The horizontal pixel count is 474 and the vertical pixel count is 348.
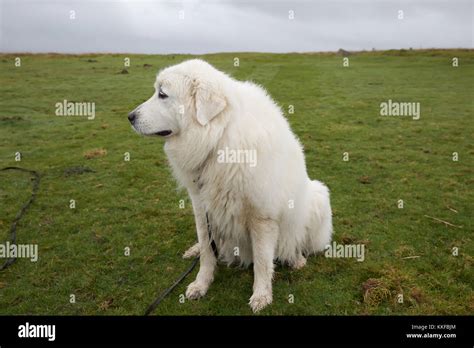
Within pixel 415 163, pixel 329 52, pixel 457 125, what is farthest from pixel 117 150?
pixel 329 52

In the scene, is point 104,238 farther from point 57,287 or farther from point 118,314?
point 118,314

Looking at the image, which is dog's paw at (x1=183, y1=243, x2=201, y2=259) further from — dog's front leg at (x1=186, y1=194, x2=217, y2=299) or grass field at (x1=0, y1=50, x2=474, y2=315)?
dog's front leg at (x1=186, y1=194, x2=217, y2=299)

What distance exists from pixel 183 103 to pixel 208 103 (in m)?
0.31

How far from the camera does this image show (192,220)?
267 inches

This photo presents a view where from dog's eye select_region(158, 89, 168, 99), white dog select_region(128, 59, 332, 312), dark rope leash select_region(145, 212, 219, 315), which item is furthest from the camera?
dark rope leash select_region(145, 212, 219, 315)

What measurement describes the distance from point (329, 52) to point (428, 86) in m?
25.7

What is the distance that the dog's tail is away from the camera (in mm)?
5195

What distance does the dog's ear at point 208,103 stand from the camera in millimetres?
3867

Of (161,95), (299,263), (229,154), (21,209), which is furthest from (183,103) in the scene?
(21,209)

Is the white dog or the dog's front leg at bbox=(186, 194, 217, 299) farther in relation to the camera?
the dog's front leg at bbox=(186, 194, 217, 299)

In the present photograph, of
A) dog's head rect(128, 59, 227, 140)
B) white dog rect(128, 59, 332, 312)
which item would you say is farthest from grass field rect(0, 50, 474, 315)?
dog's head rect(128, 59, 227, 140)

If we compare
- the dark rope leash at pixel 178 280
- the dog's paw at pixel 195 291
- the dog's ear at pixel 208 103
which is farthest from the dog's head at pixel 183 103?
the dog's paw at pixel 195 291

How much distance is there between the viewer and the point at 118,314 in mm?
4371

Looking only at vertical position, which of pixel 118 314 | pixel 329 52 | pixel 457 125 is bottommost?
pixel 118 314
